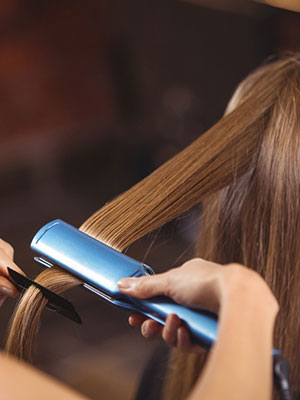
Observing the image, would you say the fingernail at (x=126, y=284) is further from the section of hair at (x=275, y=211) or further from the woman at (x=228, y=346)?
the section of hair at (x=275, y=211)

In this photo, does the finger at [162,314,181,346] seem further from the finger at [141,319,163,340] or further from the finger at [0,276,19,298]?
the finger at [0,276,19,298]

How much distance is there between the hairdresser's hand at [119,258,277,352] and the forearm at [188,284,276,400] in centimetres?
1

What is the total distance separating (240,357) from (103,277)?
20 cm

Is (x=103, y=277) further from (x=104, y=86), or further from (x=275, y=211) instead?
(x=104, y=86)

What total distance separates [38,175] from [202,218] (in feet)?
6.44

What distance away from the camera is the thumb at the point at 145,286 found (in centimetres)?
50

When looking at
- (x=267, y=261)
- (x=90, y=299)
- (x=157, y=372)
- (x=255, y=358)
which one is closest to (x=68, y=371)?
(x=90, y=299)

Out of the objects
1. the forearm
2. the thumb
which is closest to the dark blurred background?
the thumb

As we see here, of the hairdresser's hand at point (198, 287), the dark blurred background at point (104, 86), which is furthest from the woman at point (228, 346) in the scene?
the dark blurred background at point (104, 86)

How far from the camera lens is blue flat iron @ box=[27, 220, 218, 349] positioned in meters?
0.48

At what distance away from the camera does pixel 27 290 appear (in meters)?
0.60

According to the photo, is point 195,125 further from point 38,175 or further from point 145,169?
point 38,175

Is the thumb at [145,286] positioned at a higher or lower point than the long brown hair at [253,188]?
lower

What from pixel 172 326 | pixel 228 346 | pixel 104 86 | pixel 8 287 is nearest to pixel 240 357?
pixel 228 346
